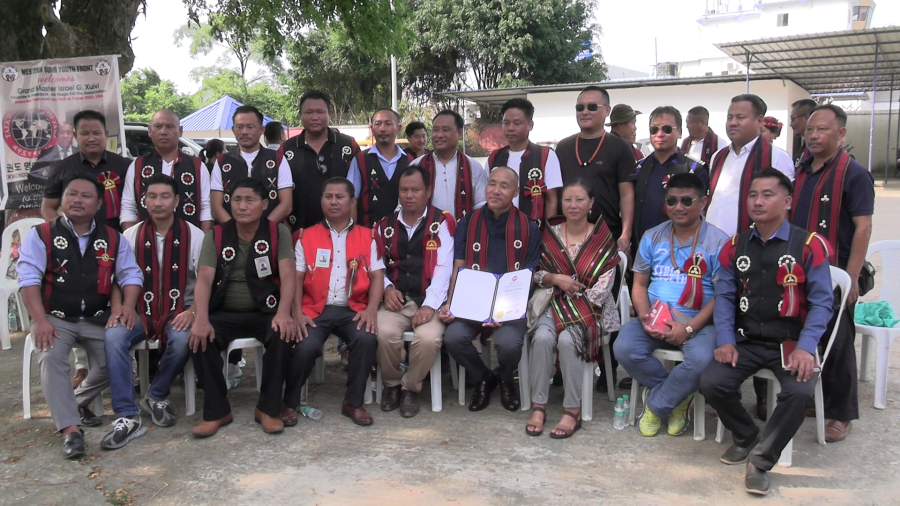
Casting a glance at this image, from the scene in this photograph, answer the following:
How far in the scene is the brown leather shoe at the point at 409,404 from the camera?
13.3 feet

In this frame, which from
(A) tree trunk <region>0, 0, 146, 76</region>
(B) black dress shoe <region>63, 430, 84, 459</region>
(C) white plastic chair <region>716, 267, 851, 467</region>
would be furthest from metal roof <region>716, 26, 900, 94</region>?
(B) black dress shoe <region>63, 430, 84, 459</region>

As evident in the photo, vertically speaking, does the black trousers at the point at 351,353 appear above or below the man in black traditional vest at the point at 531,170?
below

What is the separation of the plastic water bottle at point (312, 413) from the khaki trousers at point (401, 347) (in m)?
0.46

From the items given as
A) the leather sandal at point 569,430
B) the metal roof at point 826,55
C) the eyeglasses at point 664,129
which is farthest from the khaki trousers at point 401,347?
the metal roof at point 826,55

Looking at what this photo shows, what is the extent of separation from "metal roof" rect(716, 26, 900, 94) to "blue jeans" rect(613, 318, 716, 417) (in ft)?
50.8

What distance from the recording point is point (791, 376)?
10.4 ft

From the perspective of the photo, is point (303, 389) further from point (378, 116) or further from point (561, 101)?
point (561, 101)

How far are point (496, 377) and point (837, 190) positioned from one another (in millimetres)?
2285

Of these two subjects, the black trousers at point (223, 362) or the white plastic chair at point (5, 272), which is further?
the white plastic chair at point (5, 272)

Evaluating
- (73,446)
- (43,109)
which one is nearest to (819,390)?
(73,446)

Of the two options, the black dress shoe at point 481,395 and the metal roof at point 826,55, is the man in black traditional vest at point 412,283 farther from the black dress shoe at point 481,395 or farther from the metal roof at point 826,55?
the metal roof at point 826,55

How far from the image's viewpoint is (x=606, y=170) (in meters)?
4.35

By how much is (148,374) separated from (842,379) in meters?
4.16

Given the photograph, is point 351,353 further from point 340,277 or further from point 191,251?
point 191,251
